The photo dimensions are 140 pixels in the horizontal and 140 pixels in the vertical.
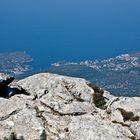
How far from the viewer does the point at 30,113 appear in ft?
69.4

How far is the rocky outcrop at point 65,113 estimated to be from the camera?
1978cm

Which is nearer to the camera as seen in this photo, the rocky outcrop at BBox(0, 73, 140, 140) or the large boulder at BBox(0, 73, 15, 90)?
the rocky outcrop at BBox(0, 73, 140, 140)

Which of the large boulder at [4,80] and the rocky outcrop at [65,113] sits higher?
the large boulder at [4,80]

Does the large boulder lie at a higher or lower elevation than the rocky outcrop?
higher

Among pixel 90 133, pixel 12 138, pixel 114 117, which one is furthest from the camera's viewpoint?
pixel 114 117

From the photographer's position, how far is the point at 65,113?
22125 mm

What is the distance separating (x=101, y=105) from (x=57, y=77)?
12.2 ft

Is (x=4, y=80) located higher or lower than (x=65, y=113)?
higher

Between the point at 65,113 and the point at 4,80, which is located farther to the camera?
the point at 4,80

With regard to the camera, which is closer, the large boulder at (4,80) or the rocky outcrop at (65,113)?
the rocky outcrop at (65,113)

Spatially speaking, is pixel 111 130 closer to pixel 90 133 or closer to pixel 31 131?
pixel 90 133

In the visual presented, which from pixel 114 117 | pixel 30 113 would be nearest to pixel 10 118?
pixel 30 113

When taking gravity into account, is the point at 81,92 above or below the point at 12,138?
above

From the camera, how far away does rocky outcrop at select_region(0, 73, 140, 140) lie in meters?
19.8
